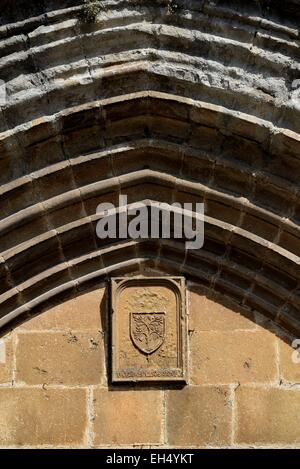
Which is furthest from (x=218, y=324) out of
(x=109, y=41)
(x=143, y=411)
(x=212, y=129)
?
(x=109, y=41)

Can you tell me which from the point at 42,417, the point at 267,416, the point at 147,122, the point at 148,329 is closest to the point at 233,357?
the point at 267,416

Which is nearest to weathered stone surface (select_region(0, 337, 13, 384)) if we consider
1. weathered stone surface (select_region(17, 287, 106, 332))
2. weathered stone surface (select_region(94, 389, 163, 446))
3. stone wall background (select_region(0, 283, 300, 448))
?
stone wall background (select_region(0, 283, 300, 448))

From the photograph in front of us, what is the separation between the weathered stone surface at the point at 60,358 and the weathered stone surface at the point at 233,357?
62cm

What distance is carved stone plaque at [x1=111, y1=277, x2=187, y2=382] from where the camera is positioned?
6902 millimetres

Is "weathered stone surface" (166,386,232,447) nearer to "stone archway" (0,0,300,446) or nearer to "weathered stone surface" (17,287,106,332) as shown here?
"stone archway" (0,0,300,446)

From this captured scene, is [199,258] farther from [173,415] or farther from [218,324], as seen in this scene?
[173,415]

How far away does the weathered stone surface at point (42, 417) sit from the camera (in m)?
6.79

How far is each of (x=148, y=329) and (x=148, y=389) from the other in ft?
1.25

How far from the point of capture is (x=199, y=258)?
708 centimetres
